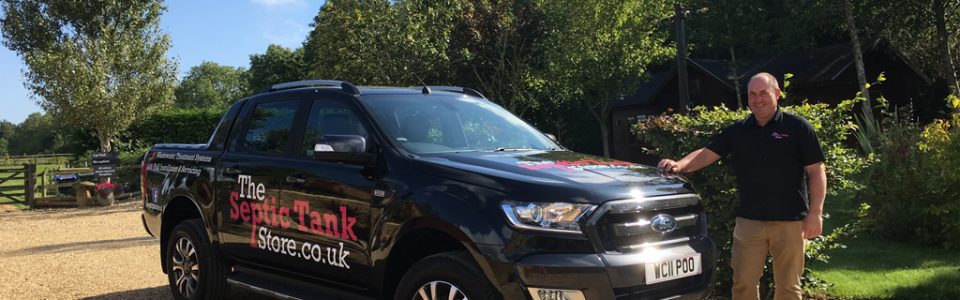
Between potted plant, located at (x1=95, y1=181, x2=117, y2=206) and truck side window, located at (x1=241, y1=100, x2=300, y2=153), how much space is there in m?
16.5

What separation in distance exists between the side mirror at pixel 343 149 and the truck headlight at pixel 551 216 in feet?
3.51

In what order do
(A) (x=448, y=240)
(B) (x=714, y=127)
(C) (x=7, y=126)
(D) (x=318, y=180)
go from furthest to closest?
(C) (x=7, y=126)
(B) (x=714, y=127)
(D) (x=318, y=180)
(A) (x=448, y=240)

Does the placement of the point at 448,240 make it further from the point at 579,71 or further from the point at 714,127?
the point at 579,71

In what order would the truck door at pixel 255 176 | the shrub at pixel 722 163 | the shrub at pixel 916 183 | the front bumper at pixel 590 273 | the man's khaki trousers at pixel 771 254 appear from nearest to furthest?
the front bumper at pixel 590 273 → the man's khaki trousers at pixel 771 254 → the truck door at pixel 255 176 → the shrub at pixel 722 163 → the shrub at pixel 916 183

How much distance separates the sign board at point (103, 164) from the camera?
20.1 metres

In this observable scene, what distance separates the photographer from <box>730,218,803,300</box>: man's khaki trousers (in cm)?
422

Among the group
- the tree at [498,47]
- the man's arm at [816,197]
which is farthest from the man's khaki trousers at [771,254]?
the tree at [498,47]

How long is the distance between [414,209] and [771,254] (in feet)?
7.42

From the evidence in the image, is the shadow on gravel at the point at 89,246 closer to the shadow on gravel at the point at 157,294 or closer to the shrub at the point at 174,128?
the shadow on gravel at the point at 157,294

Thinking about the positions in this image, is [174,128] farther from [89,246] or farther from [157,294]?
[157,294]

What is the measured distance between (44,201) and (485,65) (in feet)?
43.5

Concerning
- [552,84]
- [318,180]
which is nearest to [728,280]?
[318,180]

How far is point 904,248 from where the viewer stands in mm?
8266

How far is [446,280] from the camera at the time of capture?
141 inches
